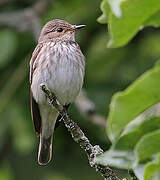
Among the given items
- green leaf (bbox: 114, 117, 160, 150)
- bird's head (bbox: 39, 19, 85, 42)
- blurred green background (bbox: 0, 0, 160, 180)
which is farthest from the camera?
blurred green background (bbox: 0, 0, 160, 180)

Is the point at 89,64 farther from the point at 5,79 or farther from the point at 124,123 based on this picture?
the point at 124,123

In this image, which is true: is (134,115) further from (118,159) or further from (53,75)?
(53,75)

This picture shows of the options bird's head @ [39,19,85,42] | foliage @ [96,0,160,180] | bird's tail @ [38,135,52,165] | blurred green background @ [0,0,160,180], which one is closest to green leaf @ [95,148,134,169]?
foliage @ [96,0,160,180]

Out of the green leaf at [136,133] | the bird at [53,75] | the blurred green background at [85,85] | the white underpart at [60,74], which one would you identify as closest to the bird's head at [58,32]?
the bird at [53,75]

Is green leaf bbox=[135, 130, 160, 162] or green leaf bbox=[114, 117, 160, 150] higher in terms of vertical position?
green leaf bbox=[114, 117, 160, 150]

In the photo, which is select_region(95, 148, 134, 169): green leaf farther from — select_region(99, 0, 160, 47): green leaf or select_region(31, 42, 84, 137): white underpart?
select_region(31, 42, 84, 137): white underpart

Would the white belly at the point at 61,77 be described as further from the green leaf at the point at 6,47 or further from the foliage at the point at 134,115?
the foliage at the point at 134,115
